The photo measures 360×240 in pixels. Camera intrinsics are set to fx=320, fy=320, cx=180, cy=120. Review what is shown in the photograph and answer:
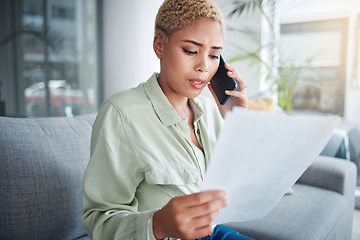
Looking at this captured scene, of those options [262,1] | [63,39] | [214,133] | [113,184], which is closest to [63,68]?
[63,39]

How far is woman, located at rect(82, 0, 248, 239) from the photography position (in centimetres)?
78

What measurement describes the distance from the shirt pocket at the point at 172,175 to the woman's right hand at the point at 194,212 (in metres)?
0.22

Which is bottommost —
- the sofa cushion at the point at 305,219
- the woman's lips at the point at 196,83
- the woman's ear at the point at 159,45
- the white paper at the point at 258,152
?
the sofa cushion at the point at 305,219

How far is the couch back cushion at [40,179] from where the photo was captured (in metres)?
0.99

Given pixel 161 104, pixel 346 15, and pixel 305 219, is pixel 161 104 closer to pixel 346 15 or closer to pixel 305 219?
pixel 305 219

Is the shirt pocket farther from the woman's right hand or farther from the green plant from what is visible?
the green plant

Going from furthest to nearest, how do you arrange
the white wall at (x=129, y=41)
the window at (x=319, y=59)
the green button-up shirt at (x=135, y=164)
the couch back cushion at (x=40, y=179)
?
the white wall at (x=129, y=41), the window at (x=319, y=59), the couch back cushion at (x=40, y=179), the green button-up shirt at (x=135, y=164)

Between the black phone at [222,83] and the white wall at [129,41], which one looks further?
the white wall at [129,41]

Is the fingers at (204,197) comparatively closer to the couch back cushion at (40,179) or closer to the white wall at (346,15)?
the couch back cushion at (40,179)

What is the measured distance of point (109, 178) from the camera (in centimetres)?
79

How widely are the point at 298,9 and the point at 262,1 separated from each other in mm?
491

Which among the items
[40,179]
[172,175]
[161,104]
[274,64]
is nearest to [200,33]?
[161,104]

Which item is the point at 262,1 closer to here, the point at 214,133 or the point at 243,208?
the point at 214,133

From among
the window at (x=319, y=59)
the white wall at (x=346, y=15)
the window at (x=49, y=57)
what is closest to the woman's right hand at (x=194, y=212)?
the window at (x=49, y=57)
